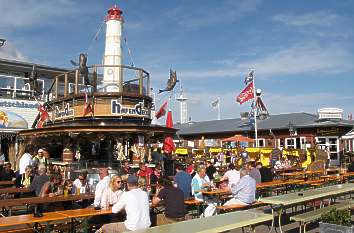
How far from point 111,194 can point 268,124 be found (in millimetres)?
26170

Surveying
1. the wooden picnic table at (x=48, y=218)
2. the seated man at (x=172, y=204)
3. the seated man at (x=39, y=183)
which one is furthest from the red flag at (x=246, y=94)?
the wooden picnic table at (x=48, y=218)

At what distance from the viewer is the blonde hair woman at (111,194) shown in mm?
7344

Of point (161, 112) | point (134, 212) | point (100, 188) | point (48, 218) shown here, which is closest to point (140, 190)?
point (134, 212)

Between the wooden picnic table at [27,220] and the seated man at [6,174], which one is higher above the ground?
the seated man at [6,174]

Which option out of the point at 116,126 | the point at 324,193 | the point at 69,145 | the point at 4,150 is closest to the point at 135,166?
the point at 116,126

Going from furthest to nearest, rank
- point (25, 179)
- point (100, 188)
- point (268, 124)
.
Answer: point (268, 124), point (25, 179), point (100, 188)

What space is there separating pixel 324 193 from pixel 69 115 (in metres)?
11.7

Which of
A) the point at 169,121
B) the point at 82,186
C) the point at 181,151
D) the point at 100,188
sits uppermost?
the point at 169,121

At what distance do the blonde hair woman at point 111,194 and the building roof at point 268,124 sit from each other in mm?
22816

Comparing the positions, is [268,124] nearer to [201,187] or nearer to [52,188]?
[201,187]

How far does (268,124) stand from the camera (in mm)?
32062

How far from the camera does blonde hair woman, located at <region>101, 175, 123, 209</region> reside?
24.1 ft

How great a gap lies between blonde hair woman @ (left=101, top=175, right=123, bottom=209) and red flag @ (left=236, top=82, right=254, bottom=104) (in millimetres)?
19582

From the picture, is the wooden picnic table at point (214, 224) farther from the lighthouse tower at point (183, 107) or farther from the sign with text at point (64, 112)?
the lighthouse tower at point (183, 107)
